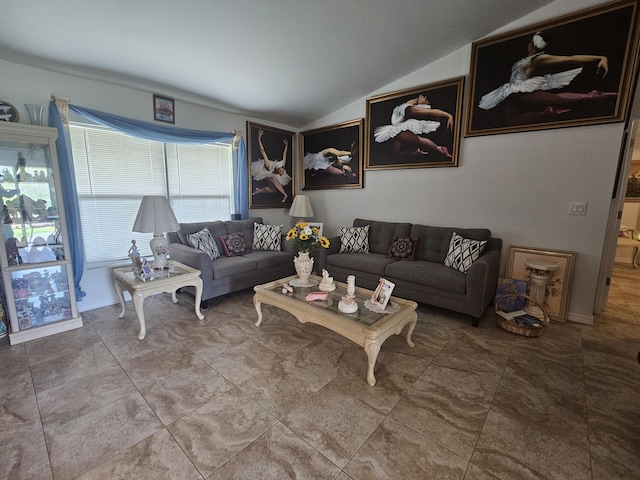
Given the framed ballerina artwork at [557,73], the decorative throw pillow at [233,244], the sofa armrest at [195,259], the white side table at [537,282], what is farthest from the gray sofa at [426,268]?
the sofa armrest at [195,259]

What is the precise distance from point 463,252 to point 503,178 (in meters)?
0.97

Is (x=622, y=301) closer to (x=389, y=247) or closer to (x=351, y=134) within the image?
(x=389, y=247)

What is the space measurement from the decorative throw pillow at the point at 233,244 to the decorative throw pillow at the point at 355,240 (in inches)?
53.1

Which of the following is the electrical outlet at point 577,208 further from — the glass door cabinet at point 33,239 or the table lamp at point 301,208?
the glass door cabinet at point 33,239

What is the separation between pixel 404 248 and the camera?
11.2 feet

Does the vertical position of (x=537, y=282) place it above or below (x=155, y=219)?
below

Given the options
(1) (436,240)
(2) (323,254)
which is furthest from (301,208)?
(1) (436,240)

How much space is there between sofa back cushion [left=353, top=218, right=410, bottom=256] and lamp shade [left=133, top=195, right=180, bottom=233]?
2.49 meters

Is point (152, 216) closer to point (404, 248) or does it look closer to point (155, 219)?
point (155, 219)

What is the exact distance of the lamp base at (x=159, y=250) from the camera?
278 centimetres

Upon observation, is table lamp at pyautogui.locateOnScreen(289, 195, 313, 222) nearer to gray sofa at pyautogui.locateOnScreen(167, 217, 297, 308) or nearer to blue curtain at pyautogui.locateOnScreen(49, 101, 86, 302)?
gray sofa at pyautogui.locateOnScreen(167, 217, 297, 308)

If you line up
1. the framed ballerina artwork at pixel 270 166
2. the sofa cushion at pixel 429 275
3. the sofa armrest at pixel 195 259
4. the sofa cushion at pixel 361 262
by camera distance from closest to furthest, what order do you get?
the sofa cushion at pixel 429 275 → the sofa armrest at pixel 195 259 → the sofa cushion at pixel 361 262 → the framed ballerina artwork at pixel 270 166

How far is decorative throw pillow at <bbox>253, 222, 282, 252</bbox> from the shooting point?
12.9 ft

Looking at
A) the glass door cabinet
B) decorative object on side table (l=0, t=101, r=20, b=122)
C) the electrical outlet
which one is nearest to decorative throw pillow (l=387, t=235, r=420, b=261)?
the electrical outlet
